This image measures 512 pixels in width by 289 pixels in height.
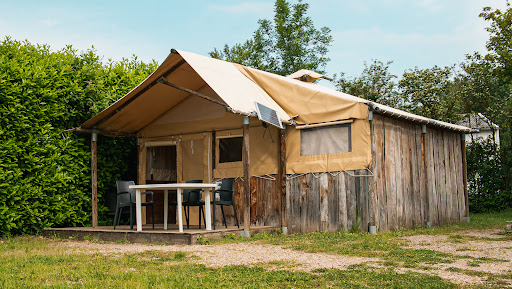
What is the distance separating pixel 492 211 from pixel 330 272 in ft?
35.1

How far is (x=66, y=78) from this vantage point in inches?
359

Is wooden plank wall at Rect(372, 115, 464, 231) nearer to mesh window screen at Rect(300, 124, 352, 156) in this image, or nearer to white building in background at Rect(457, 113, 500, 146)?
mesh window screen at Rect(300, 124, 352, 156)

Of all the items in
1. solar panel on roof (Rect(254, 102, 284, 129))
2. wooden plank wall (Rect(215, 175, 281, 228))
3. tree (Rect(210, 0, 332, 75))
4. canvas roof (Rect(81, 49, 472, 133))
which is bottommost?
wooden plank wall (Rect(215, 175, 281, 228))

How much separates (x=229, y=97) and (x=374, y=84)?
45.9ft

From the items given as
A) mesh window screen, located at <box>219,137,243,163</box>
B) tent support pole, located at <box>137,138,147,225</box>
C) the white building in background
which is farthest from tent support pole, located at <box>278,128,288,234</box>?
the white building in background

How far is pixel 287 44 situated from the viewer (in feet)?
81.8

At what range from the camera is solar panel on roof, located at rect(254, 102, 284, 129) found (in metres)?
8.23

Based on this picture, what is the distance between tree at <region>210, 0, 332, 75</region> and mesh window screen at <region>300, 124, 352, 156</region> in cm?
1586

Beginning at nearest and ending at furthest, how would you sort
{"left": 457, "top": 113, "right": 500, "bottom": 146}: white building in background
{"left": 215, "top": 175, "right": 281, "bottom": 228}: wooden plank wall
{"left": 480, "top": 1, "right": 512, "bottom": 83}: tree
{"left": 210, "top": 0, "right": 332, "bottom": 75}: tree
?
1. {"left": 215, "top": 175, "right": 281, "bottom": 228}: wooden plank wall
2. {"left": 480, "top": 1, "right": 512, "bottom": 83}: tree
3. {"left": 457, "top": 113, "right": 500, "bottom": 146}: white building in background
4. {"left": 210, "top": 0, "right": 332, "bottom": 75}: tree

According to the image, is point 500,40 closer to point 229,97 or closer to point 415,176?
point 415,176

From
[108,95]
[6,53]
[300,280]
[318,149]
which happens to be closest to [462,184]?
[318,149]

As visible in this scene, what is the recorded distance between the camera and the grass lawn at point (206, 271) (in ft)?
13.7

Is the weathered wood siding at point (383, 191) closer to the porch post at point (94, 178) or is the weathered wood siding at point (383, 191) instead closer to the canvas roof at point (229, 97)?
the canvas roof at point (229, 97)

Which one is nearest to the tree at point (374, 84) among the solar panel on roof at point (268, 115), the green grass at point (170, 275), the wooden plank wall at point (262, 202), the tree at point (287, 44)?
the tree at point (287, 44)
